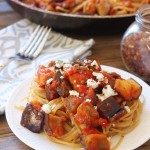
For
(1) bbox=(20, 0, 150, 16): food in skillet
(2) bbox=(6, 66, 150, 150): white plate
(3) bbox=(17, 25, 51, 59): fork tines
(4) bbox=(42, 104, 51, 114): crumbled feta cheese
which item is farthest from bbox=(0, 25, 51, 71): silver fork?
(4) bbox=(42, 104, 51, 114): crumbled feta cheese

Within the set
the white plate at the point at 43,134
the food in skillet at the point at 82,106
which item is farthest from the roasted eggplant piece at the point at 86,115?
the white plate at the point at 43,134

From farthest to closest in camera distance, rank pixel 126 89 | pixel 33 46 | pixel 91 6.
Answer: pixel 91 6 → pixel 33 46 → pixel 126 89

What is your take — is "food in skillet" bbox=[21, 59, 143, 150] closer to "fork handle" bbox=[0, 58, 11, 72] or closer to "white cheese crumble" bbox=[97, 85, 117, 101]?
"white cheese crumble" bbox=[97, 85, 117, 101]

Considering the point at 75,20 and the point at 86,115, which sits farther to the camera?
the point at 75,20

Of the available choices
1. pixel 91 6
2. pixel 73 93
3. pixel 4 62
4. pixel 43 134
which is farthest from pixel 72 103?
pixel 91 6

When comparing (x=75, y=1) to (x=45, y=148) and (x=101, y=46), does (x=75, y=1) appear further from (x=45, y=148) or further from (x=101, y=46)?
(x=45, y=148)

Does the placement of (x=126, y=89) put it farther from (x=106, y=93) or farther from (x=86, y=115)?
(x=86, y=115)
